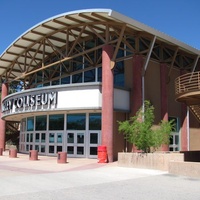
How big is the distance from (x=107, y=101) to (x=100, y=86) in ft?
5.31

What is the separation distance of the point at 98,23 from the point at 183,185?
15.3m

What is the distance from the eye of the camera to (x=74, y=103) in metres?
23.6

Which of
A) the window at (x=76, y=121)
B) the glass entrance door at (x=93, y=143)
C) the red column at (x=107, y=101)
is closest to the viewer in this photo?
the red column at (x=107, y=101)

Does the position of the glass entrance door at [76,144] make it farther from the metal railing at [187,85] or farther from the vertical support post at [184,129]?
the vertical support post at [184,129]

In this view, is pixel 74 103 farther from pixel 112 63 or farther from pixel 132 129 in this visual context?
pixel 132 129

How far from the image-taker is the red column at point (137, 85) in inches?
935

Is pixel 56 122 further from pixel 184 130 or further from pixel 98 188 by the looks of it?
pixel 98 188

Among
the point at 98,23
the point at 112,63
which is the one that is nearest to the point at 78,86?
the point at 112,63

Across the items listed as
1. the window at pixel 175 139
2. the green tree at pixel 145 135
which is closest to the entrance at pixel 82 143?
the green tree at pixel 145 135

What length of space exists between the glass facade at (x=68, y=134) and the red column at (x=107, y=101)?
299 cm

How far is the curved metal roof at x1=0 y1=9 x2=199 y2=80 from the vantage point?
22.2 metres

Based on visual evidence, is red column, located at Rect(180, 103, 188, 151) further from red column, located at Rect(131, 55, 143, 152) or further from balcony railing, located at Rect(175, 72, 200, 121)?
red column, located at Rect(131, 55, 143, 152)

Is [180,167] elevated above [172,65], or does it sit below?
below

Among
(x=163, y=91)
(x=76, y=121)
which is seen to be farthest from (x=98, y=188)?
(x=163, y=91)
